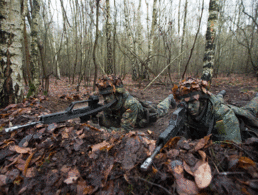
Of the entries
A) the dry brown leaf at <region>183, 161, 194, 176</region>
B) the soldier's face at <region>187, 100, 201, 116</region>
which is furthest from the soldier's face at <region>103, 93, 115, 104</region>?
the dry brown leaf at <region>183, 161, 194, 176</region>

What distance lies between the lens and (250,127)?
2537mm

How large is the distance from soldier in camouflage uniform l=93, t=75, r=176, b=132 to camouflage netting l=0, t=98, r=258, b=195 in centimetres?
151

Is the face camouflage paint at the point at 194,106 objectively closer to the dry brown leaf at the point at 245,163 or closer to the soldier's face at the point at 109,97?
the dry brown leaf at the point at 245,163

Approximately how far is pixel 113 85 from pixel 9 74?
2223 millimetres

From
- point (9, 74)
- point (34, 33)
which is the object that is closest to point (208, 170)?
point (9, 74)

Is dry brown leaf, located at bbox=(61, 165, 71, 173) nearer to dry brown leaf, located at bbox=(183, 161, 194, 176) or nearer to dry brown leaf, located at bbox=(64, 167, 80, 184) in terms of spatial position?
dry brown leaf, located at bbox=(64, 167, 80, 184)

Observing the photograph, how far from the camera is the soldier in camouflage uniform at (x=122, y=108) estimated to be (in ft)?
10.6

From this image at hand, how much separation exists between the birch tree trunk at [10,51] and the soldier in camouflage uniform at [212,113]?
11.4 ft

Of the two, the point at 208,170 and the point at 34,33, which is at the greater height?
the point at 34,33

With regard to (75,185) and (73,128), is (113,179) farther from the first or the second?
(73,128)

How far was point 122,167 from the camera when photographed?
1.28 metres

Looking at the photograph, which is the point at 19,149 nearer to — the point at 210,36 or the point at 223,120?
the point at 223,120

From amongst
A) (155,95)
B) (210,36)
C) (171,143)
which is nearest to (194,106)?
(171,143)

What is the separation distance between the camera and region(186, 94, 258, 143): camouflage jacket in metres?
2.26
